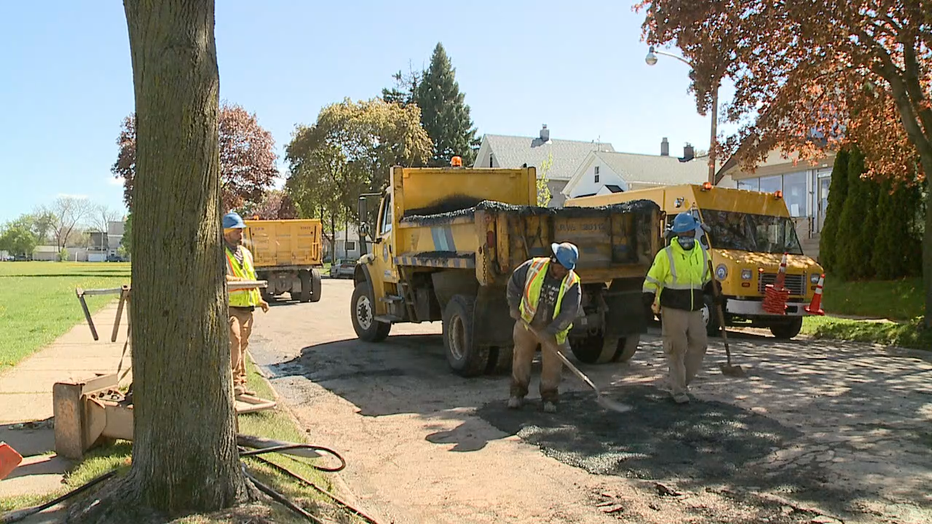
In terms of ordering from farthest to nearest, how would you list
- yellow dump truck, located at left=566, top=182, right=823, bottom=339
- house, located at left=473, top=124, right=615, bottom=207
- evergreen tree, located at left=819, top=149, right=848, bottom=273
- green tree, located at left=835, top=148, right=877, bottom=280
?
1. house, located at left=473, top=124, right=615, bottom=207
2. evergreen tree, located at left=819, top=149, right=848, bottom=273
3. green tree, located at left=835, top=148, right=877, bottom=280
4. yellow dump truck, located at left=566, top=182, right=823, bottom=339

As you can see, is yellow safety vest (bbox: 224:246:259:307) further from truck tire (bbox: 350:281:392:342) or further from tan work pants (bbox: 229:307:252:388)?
truck tire (bbox: 350:281:392:342)

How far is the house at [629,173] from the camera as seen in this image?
138 feet

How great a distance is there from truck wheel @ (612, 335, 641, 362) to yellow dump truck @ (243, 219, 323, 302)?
13.4 meters

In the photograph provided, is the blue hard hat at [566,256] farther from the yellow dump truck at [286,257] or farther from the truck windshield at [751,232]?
the yellow dump truck at [286,257]

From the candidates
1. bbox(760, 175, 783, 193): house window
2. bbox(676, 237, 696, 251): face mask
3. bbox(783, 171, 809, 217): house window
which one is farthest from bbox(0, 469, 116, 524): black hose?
bbox(760, 175, 783, 193): house window

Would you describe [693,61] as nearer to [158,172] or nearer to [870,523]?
[870,523]

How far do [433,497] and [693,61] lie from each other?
36.8 feet

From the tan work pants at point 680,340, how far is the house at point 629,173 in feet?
110

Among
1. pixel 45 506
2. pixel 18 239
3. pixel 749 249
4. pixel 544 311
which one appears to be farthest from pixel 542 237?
pixel 18 239

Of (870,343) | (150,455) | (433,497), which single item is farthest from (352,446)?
(870,343)

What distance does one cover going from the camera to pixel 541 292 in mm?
7188

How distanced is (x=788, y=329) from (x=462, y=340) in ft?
23.1

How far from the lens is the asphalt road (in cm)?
488

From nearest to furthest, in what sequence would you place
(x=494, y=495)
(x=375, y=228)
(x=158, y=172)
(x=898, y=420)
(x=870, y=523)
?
1. (x=158, y=172)
2. (x=870, y=523)
3. (x=494, y=495)
4. (x=898, y=420)
5. (x=375, y=228)
